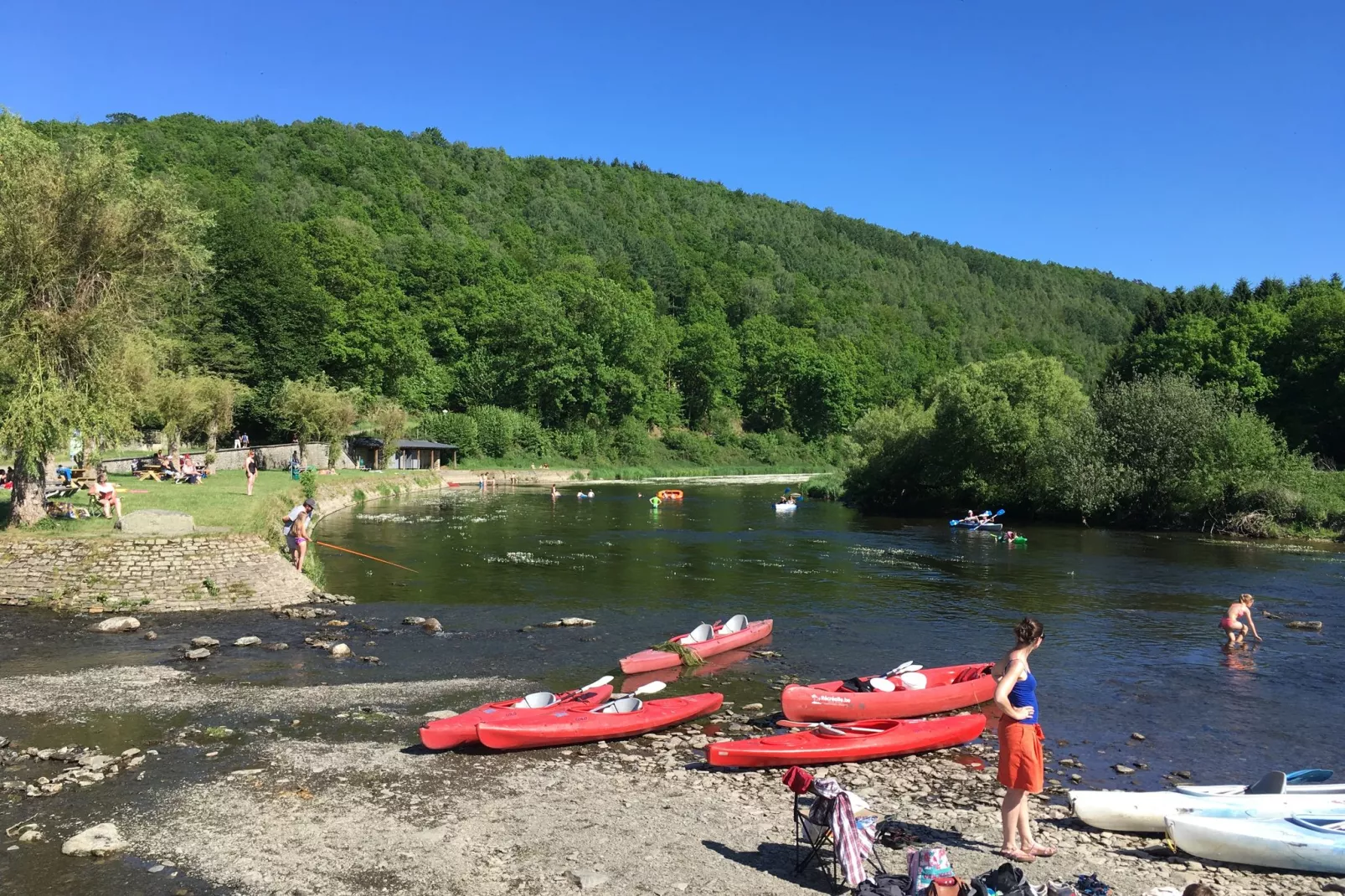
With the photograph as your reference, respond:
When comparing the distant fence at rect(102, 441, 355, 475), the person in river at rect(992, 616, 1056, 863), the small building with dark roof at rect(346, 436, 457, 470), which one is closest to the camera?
the person in river at rect(992, 616, 1056, 863)

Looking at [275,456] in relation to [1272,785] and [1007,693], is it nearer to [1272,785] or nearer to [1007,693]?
[1007,693]

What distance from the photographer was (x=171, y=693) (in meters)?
13.8

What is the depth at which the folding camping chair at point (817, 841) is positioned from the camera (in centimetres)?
809

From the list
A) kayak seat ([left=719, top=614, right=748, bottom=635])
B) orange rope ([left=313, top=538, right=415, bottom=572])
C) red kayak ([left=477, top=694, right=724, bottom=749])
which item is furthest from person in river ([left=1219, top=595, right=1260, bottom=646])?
orange rope ([left=313, top=538, right=415, bottom=572])

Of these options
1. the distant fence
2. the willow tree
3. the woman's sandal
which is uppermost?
the willow tree

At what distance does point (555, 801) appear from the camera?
10.2 metres

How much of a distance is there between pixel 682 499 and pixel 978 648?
133 feet

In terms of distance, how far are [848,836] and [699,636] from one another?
9852 mm

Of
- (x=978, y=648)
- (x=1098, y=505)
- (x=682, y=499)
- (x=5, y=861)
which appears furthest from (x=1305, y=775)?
(x=682, y=499)

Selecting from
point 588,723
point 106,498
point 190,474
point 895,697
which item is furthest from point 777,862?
point 190,474

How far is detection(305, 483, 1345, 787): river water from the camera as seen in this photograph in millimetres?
14594

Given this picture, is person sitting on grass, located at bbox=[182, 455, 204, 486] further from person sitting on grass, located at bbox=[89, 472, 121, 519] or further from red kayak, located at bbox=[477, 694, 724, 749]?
red kayak, located at bbox=[477, 694, 724, 749]

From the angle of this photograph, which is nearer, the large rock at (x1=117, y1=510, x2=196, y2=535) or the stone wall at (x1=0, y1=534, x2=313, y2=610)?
the stone wall at (x1=0, y1=534, x2=313, y2=610)

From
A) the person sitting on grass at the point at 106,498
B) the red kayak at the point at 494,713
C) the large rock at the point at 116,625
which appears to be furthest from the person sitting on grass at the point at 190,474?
the red kayak at the point at 494,713
